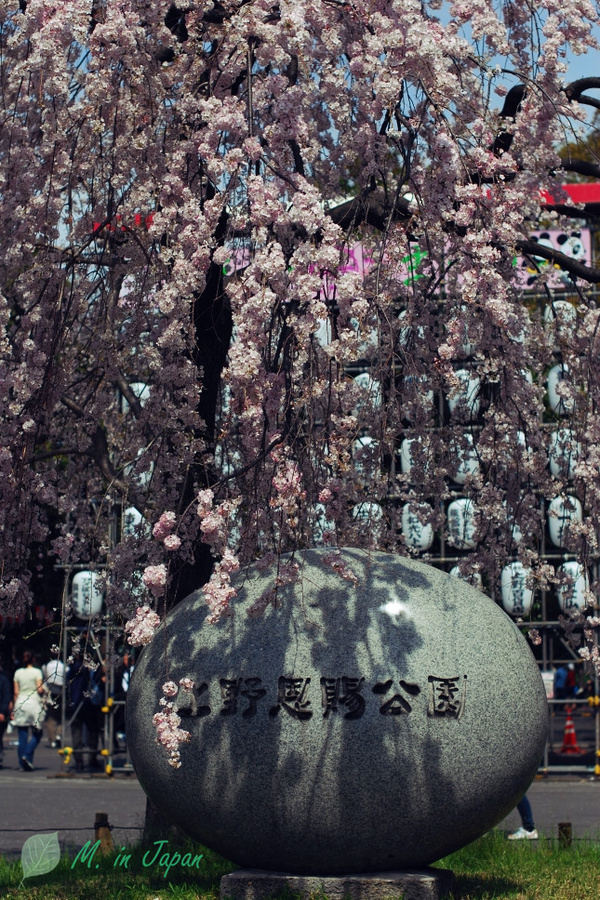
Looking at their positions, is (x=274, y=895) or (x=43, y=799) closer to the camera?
(x=274, y=895)

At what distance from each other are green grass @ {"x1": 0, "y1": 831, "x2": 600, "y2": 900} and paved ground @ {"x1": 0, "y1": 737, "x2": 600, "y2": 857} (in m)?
1.29

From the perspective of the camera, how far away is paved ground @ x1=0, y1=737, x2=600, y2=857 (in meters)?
11.3

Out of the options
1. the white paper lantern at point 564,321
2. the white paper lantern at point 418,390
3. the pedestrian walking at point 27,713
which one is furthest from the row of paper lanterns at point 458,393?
the pedestrian walking at point 27,713

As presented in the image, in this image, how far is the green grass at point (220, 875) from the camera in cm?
727

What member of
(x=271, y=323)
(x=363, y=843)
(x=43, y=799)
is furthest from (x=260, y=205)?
(x=43, y=799)

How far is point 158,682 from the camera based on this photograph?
276 inches

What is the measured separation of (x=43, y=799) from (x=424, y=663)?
10.1 m

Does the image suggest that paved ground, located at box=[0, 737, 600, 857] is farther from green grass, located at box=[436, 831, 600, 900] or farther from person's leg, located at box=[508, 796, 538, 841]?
green grass, located at box=[436, 831, 600, 900]

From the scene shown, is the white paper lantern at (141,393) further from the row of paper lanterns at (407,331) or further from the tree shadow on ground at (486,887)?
the tree shadow on ground at (486,887)

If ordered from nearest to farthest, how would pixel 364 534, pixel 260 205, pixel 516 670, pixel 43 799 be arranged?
pixel 260 205
pixel 516 670
pixel 364 534
pixel 43 799

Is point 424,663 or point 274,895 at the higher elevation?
point 424,663

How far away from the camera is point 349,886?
6.61m

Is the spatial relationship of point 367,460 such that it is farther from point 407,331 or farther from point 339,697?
point 339,697

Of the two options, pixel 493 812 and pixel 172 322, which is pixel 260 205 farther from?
pixel 493 812
